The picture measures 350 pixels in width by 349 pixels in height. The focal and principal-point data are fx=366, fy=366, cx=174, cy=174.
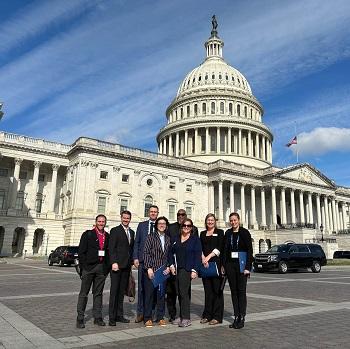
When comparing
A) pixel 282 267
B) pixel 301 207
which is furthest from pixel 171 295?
pixel 301 207

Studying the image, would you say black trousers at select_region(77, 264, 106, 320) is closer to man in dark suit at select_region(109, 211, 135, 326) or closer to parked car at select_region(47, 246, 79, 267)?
man in dark suit at select_region(109, 211, 135, 326)

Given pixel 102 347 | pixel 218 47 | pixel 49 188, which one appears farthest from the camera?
pixel 218 47

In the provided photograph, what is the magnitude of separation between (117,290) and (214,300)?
223cm

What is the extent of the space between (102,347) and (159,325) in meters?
2.17

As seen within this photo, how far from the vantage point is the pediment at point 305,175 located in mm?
69069

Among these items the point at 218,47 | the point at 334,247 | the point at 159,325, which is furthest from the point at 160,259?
the point at 218,47

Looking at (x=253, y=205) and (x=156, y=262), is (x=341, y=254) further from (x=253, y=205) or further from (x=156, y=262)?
(x=156, y=262)

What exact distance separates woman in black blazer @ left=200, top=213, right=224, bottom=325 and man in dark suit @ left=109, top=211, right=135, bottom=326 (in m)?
1.78

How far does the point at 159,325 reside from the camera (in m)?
8.07

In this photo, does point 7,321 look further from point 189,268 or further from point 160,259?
point 189,268

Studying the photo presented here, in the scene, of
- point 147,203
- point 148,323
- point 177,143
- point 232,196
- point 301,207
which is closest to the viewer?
point 148,323

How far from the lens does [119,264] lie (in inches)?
Result: 329

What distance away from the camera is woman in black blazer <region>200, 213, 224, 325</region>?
8312mm

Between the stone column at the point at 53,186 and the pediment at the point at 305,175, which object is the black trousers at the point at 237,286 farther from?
the pediment at the point at 305,175
